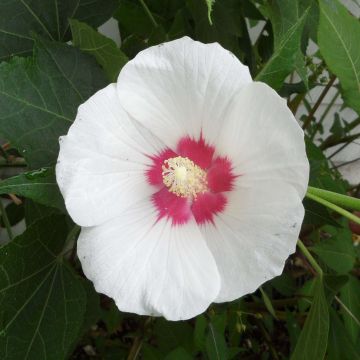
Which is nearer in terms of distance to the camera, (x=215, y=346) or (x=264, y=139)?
(x=264, y=139)

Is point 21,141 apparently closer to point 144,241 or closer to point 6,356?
point 144,241

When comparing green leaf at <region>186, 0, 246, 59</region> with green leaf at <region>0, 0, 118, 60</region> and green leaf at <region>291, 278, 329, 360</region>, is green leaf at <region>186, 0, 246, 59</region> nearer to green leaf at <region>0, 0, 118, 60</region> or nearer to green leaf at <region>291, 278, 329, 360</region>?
green leaf at <region>0, 0, 118, 60</region>

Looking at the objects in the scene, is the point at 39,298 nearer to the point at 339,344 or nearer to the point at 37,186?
the point at 37,186

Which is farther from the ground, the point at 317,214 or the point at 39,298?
the point at 317,214

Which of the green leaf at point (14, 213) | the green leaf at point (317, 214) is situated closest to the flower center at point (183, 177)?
the green leaf at point (317, 214)

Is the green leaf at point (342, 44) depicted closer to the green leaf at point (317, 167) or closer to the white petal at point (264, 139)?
the green leaf at point (317, 167)

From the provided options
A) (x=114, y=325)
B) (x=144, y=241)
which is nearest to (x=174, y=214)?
(x=144, y=241)

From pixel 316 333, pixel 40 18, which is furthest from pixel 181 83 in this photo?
pixel 316 333
